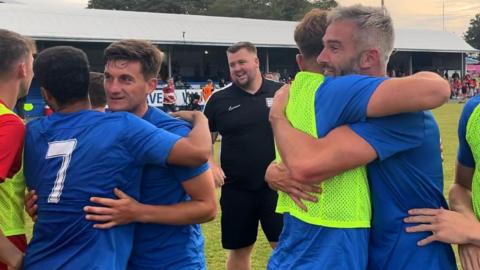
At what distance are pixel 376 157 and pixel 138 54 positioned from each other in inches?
51.4

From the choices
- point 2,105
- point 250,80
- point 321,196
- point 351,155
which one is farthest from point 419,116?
point 250,80

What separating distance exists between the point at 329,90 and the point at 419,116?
0.38 m

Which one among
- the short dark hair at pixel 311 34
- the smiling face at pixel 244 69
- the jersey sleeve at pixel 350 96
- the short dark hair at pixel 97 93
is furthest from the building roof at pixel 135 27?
the jersey sleeve at pixel 350 96

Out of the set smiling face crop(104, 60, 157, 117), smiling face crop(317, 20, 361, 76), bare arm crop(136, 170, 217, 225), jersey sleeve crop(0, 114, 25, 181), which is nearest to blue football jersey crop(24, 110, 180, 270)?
jersey sleeve crop(0, 114, 25, 181)

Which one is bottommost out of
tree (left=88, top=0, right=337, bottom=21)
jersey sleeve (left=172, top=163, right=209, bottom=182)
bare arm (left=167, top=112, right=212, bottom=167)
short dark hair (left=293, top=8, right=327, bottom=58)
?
jersey sleeve (left=172, top=163, right=209, bottom=182)

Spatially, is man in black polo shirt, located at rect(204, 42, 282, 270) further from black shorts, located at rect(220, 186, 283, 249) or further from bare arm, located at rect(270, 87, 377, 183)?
bare arm, located at rect(270, 87, 377, 183)

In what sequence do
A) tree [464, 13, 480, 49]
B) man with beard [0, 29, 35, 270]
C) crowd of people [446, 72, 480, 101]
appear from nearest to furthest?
1. man with beard [0, 29, 35, 270]
2. crowd of people [446, 72, 480, 101]
3. tree [464, 13, 480, 49]

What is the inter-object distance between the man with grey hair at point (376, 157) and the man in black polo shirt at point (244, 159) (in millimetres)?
3143

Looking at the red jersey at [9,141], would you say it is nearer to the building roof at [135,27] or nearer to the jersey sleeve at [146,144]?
the jersey sleeve at [146,144]

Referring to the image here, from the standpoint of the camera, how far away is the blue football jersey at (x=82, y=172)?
2.44 meters

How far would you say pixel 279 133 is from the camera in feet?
8.01

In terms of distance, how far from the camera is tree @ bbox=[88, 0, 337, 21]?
75.3 m

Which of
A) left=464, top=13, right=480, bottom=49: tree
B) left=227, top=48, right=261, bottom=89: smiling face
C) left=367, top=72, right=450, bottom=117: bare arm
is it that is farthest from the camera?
left=464, top=13, right=480, bottom=49: tree

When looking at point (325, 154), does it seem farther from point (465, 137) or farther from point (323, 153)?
point (465, 137)
